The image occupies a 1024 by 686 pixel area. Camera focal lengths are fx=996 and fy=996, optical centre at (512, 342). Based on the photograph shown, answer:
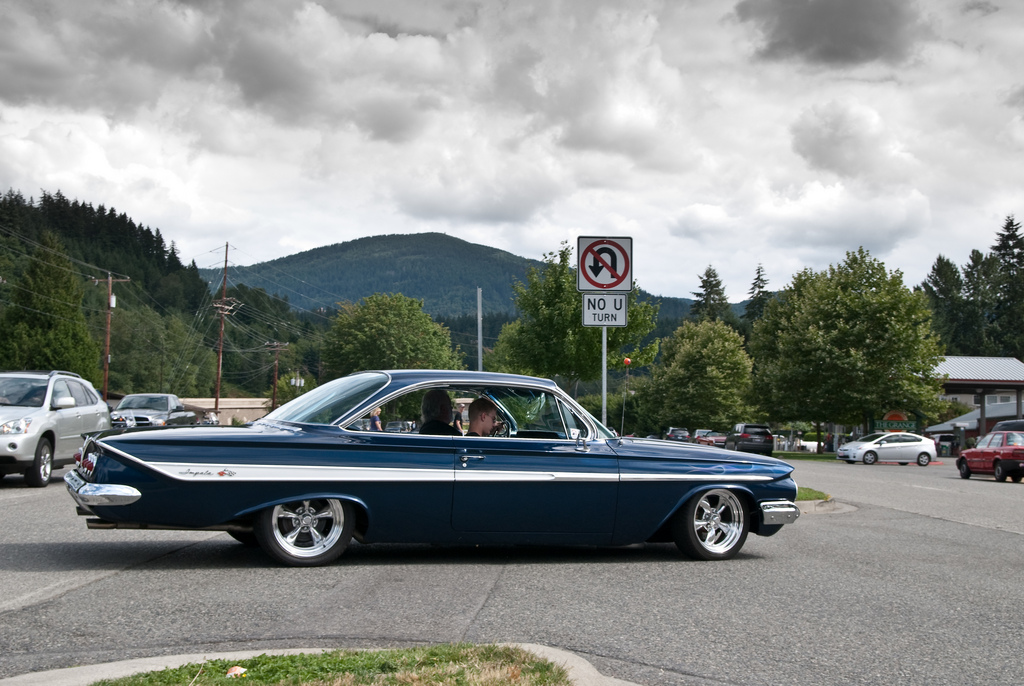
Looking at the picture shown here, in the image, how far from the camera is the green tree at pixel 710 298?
116375 millimetres

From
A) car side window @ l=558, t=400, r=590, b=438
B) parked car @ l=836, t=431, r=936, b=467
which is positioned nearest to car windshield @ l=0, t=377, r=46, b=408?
car side window @ l=558, t=400, r=590, b=438

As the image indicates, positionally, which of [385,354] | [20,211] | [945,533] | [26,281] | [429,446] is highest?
[20,211]

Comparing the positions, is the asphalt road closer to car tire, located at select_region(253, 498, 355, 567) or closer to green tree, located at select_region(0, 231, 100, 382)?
car tire, located at select_region(253, 498, 355, 567)

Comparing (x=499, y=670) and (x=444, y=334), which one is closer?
(x=499, y=670)

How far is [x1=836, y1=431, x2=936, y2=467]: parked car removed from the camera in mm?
45500

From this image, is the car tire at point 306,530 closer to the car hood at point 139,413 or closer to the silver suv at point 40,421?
the silver suv at point 40,421

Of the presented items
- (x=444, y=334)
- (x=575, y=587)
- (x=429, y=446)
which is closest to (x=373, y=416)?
(x=429, y=446)

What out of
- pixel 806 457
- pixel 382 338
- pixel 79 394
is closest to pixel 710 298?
pixel 382 338

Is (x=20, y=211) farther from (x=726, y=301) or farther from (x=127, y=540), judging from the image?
(x=127, y=540)

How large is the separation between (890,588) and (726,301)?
11262cm

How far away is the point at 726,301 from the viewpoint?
11731 cm

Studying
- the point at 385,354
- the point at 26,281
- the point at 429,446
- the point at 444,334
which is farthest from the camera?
the point at 444,334

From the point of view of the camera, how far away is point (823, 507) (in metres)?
14.8

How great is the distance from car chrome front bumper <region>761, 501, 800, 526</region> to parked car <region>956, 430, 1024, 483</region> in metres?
21.1
